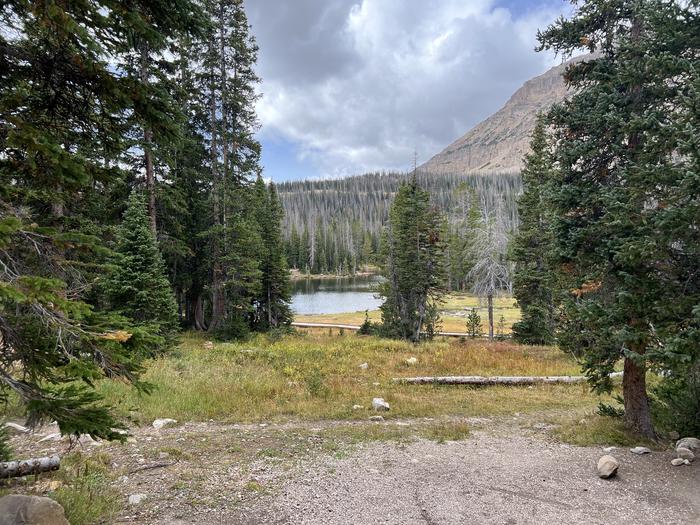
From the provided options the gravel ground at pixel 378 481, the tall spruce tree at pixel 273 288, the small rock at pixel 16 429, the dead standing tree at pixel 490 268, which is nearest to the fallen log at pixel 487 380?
the gravel ground at pixel 378 481

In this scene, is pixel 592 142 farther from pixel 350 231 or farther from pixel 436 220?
pixel 350 231

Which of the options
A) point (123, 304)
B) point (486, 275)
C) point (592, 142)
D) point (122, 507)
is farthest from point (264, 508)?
point (486, 275)

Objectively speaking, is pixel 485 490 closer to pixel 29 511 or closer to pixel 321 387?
pixel 29 511

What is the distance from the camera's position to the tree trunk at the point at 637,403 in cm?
785

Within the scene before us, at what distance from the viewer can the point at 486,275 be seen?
100 ft

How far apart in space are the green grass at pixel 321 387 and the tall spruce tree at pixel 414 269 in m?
8.29

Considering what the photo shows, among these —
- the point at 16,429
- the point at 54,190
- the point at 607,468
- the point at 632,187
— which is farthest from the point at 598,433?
the point at 16,429

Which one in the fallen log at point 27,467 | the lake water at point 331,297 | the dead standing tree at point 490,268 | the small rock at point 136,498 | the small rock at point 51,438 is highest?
the dead standing tree at point 490,268

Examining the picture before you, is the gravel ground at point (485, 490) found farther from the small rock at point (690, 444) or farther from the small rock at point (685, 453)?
the small rock at point (690, 444)

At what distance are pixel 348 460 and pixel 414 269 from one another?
833 inches

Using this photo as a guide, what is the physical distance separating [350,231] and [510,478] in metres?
133

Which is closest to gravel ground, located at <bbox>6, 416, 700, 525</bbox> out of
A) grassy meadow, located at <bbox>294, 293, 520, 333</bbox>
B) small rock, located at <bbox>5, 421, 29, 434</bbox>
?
small rock, located at <bbox>5, 421, 29, 434</bbox>

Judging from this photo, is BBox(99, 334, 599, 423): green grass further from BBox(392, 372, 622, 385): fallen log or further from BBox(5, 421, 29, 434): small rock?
BBox(5, 421, 29, 434): small rock

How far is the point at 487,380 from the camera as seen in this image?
1365 cm
